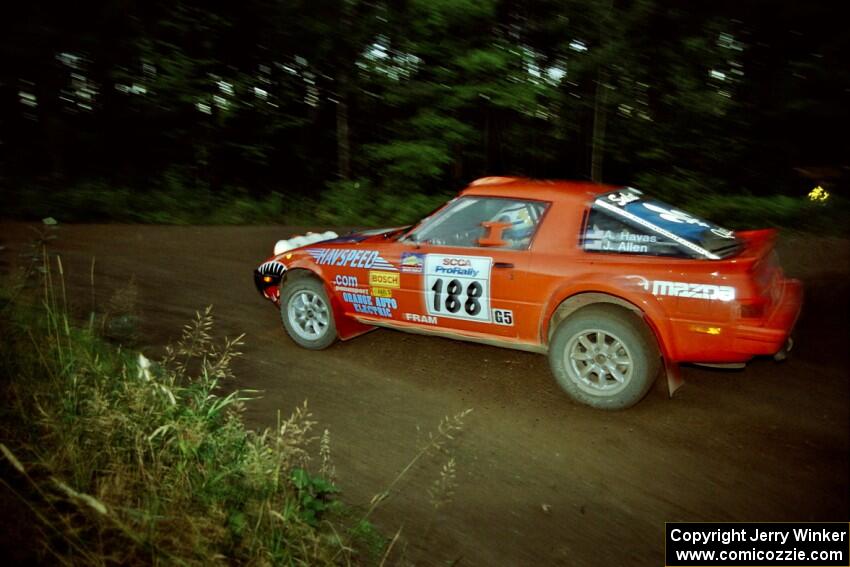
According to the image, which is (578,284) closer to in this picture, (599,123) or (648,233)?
(648,233)

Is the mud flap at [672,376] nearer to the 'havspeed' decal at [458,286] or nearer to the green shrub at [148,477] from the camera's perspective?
the 'havspeed' decal at [458,286]

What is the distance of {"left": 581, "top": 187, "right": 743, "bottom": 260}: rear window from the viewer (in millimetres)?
4531

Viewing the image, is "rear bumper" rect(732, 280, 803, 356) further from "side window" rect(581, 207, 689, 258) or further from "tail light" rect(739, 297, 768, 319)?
"side window" rect(581, 207, 689, 258)

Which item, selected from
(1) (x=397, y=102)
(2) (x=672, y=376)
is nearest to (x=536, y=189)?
(2) (x=672, y=376)

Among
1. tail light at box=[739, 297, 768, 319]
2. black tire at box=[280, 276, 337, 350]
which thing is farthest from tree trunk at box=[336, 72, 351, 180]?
tail light at box=[739, 297, 768, 319]

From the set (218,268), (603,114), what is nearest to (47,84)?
(218,268)

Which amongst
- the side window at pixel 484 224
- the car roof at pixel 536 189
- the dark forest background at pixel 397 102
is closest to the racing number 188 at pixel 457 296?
the side window at pixel 484 224

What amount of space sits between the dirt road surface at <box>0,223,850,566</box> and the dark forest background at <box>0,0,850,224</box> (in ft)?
23.2

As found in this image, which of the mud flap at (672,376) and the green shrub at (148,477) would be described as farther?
the mud flap at (672,376)

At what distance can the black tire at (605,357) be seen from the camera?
454 cm

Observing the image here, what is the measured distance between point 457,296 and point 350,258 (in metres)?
1.09

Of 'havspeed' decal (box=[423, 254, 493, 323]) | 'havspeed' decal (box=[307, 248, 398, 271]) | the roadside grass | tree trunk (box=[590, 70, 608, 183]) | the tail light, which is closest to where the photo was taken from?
the roadside grass

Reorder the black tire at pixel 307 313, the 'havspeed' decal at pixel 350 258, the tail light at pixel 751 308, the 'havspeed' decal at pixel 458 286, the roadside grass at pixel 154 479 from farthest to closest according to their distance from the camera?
the black tire at pixel 307 313, the 'havspeed' decal at pixel 350 258, the 'havspeed' decal at pixel 458 286, the tail light at pixel 751 308, the roadside grass at pixel 154 479

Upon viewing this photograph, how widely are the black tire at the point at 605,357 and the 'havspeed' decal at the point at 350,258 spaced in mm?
1555
